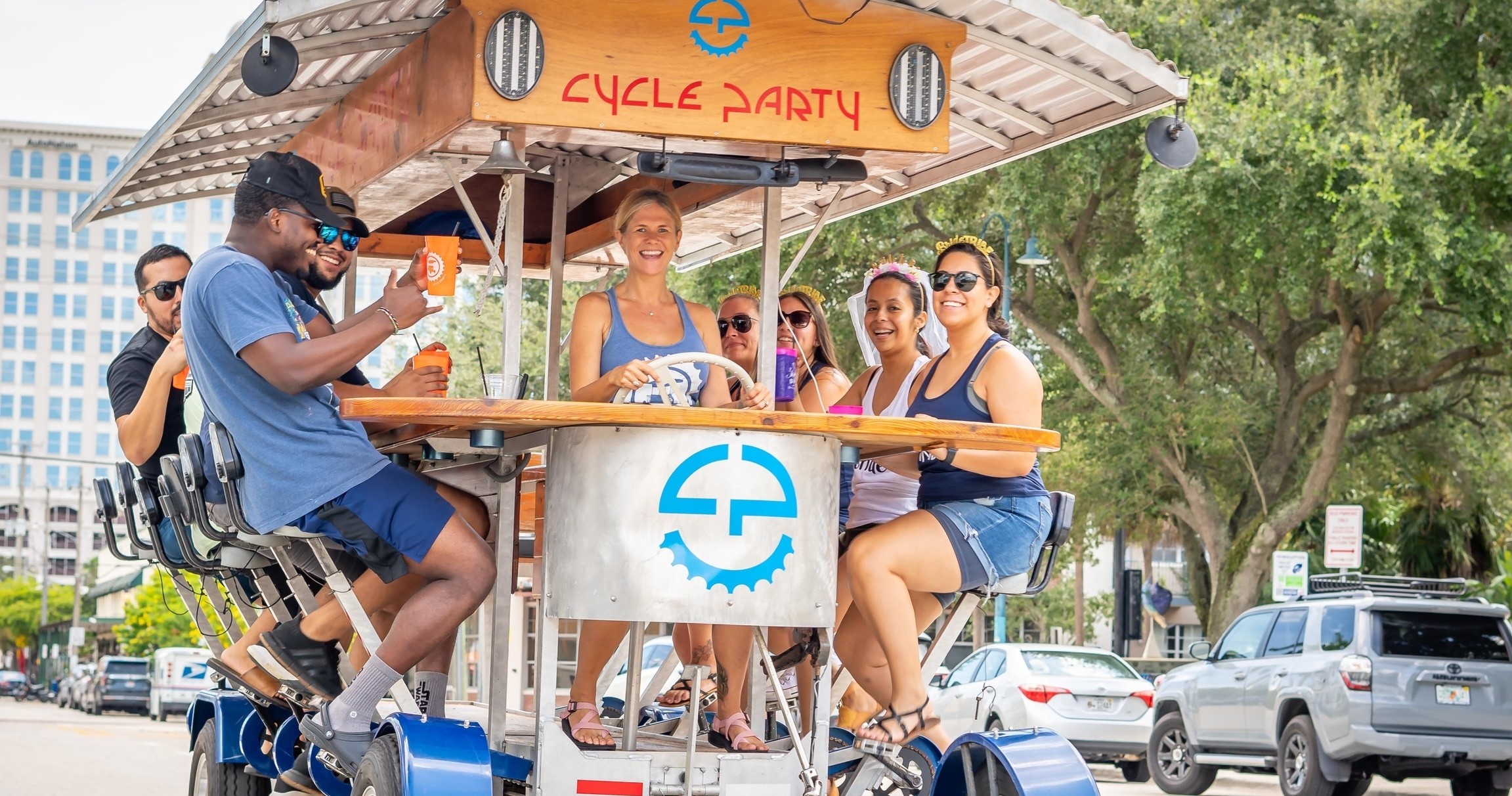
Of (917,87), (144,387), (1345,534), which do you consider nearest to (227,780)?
Result: (144,387)

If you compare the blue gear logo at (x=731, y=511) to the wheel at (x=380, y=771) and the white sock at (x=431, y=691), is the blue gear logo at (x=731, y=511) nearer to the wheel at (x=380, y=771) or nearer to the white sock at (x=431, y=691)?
the wheel at (x=380, y=771)

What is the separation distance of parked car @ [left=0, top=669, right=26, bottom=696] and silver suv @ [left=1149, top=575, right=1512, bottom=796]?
73481 millimetres

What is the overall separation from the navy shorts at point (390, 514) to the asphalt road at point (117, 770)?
7.14 meters

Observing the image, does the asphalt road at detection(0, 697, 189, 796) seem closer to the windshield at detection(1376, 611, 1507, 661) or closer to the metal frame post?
the metal frame post

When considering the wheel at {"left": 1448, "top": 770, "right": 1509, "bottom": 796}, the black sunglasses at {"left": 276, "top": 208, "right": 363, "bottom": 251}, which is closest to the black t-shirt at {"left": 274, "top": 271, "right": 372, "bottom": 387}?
the black sunglasses at {"left": 276, "top": 208, "right": 363, "bottom": 251}

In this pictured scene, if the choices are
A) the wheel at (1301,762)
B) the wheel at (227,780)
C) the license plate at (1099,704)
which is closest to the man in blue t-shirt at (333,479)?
the wheel at (227,780)

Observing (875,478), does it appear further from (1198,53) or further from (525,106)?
(1198,53)

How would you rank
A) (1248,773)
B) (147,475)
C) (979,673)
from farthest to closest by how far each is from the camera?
(1248,773) → (979,673) → (147,475)

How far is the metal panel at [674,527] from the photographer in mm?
5637

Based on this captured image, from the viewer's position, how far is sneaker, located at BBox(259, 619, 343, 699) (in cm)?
652

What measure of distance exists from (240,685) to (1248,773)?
19060 millimetres

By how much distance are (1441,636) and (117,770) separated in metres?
12.2

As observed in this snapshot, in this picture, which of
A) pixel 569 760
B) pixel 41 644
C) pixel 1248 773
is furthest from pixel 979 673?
pixel 41 644

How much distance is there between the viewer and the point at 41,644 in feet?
321
